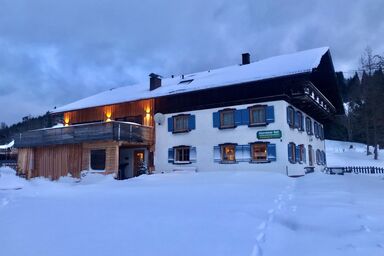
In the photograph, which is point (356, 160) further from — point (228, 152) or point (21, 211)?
point (21, 211)

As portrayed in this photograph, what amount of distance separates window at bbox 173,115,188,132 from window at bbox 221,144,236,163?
10.7 feet

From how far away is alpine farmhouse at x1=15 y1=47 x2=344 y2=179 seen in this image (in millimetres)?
20828

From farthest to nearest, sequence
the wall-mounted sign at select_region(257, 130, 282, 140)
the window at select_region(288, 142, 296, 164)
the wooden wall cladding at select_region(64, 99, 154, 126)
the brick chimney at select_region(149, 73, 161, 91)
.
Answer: the brick chimney at select_region(149, 73, 161, 91), the wooden wall cladding at select_region(64, 99, 154, 126), the window at select_region(288, 142, 296, 164), the wall-mounted sign at select_region(257, 130, 282, 140)

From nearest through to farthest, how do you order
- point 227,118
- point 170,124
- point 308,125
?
point 227,118 → point 170,124 → point 308,125

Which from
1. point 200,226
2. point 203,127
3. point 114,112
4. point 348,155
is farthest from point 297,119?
point 348,155

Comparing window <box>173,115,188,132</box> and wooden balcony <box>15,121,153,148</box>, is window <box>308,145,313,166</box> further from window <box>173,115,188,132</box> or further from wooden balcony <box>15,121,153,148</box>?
wooden balcony <box>15,121,153,148</box>

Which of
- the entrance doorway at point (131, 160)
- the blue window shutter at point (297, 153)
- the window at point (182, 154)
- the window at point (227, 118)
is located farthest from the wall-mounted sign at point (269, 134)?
the entrance doorway at point (131, 160)

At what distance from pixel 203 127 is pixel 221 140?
1.62 meters

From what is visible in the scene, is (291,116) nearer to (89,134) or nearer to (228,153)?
(228,153)

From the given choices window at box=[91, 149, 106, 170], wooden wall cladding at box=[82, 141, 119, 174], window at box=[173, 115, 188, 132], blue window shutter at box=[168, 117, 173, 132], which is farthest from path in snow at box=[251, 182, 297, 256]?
window at box=[91, 149, 106, 170]

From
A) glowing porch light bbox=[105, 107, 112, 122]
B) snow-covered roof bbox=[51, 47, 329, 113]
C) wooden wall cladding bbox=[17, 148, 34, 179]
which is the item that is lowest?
wooden wall cladding bbox=[17, 148, 34, 179]

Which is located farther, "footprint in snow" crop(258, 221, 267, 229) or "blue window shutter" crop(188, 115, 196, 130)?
"blue window shutter" crop(188, 115, 196, 130)

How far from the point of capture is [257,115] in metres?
21.4

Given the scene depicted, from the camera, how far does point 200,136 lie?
23172 millimetres
